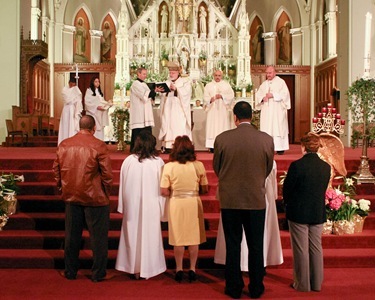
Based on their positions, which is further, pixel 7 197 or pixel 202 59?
pixel 202 59

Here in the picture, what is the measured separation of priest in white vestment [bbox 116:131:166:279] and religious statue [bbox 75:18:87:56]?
61.0 feet

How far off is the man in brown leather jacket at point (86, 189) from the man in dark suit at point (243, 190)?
1.38 meters

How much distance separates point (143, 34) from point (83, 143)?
15.3 m

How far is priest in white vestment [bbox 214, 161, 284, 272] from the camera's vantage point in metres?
6.82

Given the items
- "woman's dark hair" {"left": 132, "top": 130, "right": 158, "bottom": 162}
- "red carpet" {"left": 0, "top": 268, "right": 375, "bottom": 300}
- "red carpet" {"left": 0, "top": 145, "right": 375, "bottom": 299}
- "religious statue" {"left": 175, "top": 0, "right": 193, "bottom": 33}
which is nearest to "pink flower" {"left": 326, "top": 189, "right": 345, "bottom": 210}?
"red carpet" {"left": 0, "top": 145, "right": 375, "bottom": 299}

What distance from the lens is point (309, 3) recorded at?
79.6 ft

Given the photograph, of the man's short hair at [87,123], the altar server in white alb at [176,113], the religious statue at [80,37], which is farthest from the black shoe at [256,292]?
the religious statue at [80,37]

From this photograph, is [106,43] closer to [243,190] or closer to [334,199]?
[334,199]

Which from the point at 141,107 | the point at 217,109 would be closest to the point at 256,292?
the point at 141,107

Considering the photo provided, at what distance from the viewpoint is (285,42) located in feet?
81.4

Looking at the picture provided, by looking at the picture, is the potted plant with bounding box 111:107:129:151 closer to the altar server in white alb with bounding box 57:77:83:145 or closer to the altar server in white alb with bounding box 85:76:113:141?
the altar server in white alb with bounding box 85:76:113:141

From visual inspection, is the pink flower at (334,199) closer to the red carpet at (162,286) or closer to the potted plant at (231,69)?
the red carpet at (162,286)

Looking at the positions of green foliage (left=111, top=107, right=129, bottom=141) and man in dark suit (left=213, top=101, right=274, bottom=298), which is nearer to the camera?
man in dark suit (left=213, top=101, right=274, bottom=298)

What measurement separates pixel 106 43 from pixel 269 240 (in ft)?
63.3
